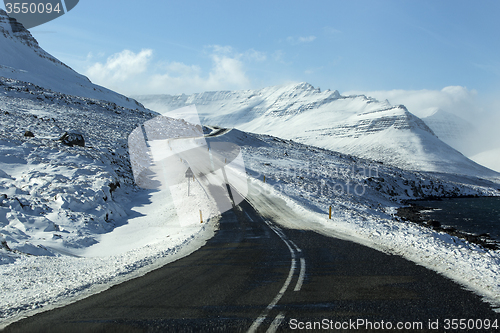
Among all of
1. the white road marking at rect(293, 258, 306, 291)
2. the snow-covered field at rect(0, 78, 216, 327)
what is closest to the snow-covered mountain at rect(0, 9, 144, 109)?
the snow-covered field at rect(0, 78, 216, 327)

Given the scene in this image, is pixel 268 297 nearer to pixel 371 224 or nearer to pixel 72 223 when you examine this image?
pixel 371 224

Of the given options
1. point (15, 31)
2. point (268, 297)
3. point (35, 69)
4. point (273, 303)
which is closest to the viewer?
point (273, 303)

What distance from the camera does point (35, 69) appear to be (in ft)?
276

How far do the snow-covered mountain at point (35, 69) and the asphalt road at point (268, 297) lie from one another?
268ft

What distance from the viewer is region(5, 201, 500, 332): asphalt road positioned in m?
5.70

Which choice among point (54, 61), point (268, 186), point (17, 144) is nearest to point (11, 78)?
point (54, 61)

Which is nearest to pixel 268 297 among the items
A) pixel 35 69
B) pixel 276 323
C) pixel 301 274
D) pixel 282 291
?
pixel 282 291

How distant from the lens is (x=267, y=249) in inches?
452

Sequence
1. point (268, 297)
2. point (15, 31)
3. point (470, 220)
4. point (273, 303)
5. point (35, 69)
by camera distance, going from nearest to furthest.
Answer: point (273, 303), point (268, 297), point (470, 220), point (35, 69), point (15, 31)

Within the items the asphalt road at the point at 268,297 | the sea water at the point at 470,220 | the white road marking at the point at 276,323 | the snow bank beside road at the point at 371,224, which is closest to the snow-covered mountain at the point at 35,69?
the snow bank beside road at the point at 371,224

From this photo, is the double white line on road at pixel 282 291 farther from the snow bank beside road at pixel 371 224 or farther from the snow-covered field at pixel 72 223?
the snow-covered field at pixel 72 223

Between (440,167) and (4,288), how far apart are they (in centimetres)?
13308

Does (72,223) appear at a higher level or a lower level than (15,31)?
lower

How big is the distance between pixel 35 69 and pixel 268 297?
4053 inches
